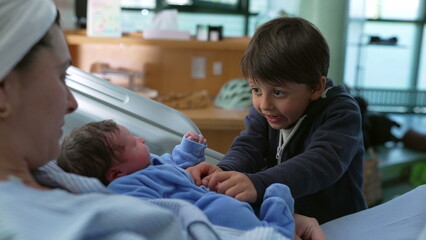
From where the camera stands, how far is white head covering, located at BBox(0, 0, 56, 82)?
0.64 meters

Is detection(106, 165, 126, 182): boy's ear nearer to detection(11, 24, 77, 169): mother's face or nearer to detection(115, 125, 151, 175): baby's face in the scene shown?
detection(115, 125, 151, 175): baby's face

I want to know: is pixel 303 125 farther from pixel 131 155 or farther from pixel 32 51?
pixel 32 51

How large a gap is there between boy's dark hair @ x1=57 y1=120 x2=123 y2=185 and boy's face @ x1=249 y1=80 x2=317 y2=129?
364mm

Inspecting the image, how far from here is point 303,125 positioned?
1.21 metres

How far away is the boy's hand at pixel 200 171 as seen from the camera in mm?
1008

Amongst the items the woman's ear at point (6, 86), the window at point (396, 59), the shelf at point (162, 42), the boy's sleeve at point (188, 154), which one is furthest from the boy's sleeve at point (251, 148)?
the window at point (396, 59)

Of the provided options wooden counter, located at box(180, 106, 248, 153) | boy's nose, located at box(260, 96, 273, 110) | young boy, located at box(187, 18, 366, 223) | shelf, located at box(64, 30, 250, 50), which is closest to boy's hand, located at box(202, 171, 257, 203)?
young boy, located at box(187, 18, 366, 223)

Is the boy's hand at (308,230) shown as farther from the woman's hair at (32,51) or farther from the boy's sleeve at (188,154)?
the woman's hair at (32,51)

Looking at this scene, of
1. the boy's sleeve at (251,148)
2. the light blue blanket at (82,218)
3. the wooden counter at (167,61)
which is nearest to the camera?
the light blue blanket at (82,218)

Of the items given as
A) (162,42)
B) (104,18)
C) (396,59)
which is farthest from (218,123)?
(396,59)

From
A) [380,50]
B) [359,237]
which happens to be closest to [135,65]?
[359,237]

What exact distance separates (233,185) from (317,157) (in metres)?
0.23

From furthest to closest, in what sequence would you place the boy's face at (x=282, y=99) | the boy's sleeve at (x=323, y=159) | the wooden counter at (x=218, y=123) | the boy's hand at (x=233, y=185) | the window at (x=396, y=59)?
the window at (x=396, y=59) < the wooden counter at (x=218, y=123) < the boy's face at (x=282, y=99) < the boy's sleeve at (x=323, y=159) < the boy's hand at (x=233, y=185)

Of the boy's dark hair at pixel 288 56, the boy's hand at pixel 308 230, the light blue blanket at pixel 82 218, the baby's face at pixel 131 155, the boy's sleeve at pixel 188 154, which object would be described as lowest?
the boy's hand at pixel 308 230
